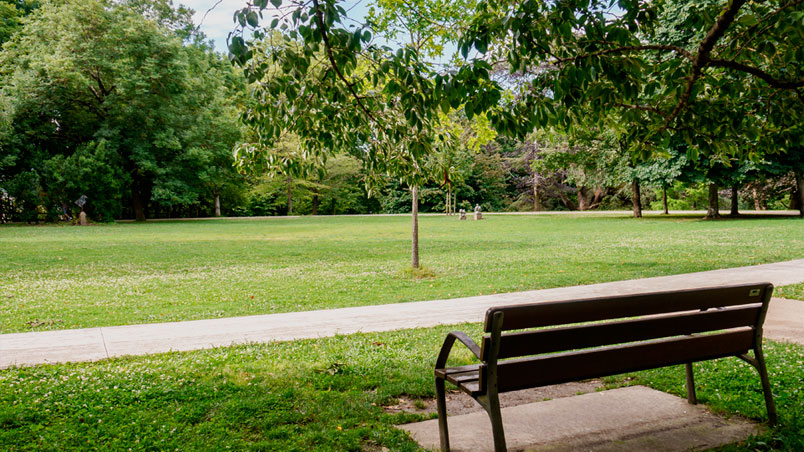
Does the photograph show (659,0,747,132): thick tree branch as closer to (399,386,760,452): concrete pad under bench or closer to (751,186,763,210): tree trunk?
(399,386,760,452): concrete pad under bench

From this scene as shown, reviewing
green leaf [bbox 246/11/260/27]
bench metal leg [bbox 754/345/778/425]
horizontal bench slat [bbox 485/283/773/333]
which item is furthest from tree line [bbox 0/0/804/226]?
bench metal leg [bbox 754/345/778/425]

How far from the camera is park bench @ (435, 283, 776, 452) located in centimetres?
293

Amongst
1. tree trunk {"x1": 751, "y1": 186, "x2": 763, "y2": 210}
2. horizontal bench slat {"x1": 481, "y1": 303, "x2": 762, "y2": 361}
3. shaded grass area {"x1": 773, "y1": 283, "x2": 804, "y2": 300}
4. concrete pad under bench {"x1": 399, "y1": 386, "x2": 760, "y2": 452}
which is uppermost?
tree trunk {"x1": 751, "y1": 186, "x2": 763, "y2": 210}

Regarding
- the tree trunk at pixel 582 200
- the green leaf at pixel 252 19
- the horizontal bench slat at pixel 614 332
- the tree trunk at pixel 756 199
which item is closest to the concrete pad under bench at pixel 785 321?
the horizontal bench slat at pixel 614 332

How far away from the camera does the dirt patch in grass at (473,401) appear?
4238 mm

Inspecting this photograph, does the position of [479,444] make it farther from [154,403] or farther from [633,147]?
[633,147]

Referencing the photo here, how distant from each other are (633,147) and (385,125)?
2662mm

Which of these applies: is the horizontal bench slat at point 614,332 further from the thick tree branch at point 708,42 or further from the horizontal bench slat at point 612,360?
the thick tree branch at point 708,42

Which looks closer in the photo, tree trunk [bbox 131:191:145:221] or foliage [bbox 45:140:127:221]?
foliage [bbox 45:140:127:221]

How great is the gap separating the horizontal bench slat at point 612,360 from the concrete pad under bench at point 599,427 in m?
0.50

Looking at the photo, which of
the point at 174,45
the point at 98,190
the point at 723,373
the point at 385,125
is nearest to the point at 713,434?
the point at 723,373

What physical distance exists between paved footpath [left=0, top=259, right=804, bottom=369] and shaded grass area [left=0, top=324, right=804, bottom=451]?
0.48m

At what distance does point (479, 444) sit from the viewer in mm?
3432

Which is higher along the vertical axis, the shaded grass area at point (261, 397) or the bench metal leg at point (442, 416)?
the bench metal leg at point (442, 416)
